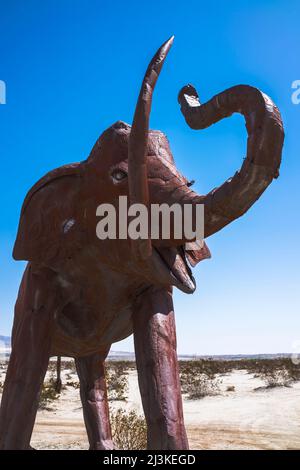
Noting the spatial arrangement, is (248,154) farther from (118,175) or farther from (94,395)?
(94,395)

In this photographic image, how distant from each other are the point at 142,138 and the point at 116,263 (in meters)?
0.93

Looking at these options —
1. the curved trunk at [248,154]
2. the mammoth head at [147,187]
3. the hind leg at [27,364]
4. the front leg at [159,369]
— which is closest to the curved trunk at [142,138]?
the mammoth head at [147,187]

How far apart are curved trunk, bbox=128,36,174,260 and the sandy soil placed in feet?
17.8

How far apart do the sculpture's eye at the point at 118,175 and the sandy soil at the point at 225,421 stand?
17.2 ft

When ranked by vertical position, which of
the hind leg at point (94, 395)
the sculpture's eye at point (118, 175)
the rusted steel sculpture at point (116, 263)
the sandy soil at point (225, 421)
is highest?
the sculpture's eye at point (118, 175)

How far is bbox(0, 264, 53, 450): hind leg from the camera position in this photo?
306cm

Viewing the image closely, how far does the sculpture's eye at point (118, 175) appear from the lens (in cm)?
304

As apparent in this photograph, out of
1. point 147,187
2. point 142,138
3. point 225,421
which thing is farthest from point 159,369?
point 225,421

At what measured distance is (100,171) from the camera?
10.4 ft

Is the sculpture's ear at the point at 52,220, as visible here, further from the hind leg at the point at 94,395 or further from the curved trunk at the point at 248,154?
the hind leg at the point at 94,395

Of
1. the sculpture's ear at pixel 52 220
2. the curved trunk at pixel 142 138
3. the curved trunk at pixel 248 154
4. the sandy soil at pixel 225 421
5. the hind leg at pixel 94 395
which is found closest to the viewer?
the curved trunk at pixel 248 154

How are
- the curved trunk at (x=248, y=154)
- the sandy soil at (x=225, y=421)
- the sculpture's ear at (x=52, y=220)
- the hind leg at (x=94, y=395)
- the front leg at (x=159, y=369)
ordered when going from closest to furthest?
the curved trunk at (x=248, y=154), the front leg at (x=159, y=369), the sculpture's ear at (x=52, y=220), the hind leg at (x=94, y=395), the sandy soil at (x=225, y=421)
